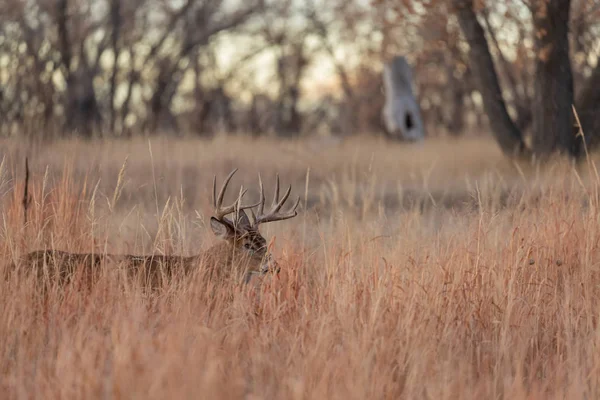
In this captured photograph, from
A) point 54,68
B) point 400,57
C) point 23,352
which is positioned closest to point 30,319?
point 23,352

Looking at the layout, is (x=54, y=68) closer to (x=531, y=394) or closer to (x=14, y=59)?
(x=14, y=59)

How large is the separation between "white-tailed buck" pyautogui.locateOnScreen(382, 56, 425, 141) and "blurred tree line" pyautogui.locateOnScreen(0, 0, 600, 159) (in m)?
0.49

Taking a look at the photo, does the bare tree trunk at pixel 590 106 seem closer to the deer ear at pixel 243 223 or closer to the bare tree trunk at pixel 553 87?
the bare tree trunk at pixel 553 87

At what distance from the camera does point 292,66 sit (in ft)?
88.2

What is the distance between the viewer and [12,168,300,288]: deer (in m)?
5.40

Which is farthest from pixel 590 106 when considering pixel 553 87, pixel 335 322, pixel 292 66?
pixel 292 66

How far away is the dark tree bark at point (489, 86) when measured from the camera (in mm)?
12273

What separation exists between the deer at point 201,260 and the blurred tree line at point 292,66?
3960mm

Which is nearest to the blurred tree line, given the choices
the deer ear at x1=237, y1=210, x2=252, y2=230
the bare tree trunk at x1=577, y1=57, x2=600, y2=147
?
the bare tree trunk at x1=577, y1=57, x2=600, y2=147

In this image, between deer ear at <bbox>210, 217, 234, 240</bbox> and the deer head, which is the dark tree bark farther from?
deer ear at <bbox>210, 217, 234, 240</bbox>

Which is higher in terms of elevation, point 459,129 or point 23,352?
point 459,129

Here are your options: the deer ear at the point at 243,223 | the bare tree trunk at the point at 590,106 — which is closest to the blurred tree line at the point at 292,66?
the bare tree trunk at the point at 590,106

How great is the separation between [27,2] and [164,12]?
12.2ft

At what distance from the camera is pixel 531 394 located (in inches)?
163
